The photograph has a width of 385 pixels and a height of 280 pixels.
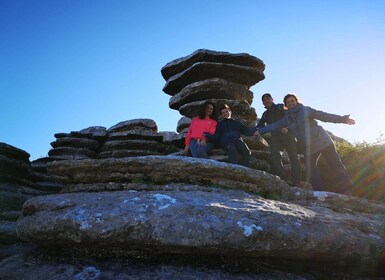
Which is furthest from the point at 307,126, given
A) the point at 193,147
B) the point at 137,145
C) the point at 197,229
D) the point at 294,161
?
the point at 137,145

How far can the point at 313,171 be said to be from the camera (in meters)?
10.9

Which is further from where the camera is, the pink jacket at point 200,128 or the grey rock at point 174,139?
the grey rock at point 174,139

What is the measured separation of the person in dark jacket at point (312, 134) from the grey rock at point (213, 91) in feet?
16.0

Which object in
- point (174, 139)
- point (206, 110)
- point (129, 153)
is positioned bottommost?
point (129, 153)

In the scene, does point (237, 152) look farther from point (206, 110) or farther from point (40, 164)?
point (40, 164)

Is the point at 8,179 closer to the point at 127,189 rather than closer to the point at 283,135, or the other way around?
the point at 127,189

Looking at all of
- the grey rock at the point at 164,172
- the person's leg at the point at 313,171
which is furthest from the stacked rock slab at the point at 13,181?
the person's leg at the point at 313,171

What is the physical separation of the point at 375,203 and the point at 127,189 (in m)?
7.37

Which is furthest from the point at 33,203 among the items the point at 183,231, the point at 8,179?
the point at 8,179

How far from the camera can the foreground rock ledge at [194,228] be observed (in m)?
5.34

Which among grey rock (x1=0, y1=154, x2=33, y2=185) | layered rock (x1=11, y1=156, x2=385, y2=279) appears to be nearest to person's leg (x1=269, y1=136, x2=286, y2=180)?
layered rock (x1=11, y1=156, x2=385, y2=279)

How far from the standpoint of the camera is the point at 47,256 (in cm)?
607

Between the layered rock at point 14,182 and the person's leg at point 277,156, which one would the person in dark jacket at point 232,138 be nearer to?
the person's leg at point 277,156

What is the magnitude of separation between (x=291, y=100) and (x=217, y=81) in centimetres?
522
